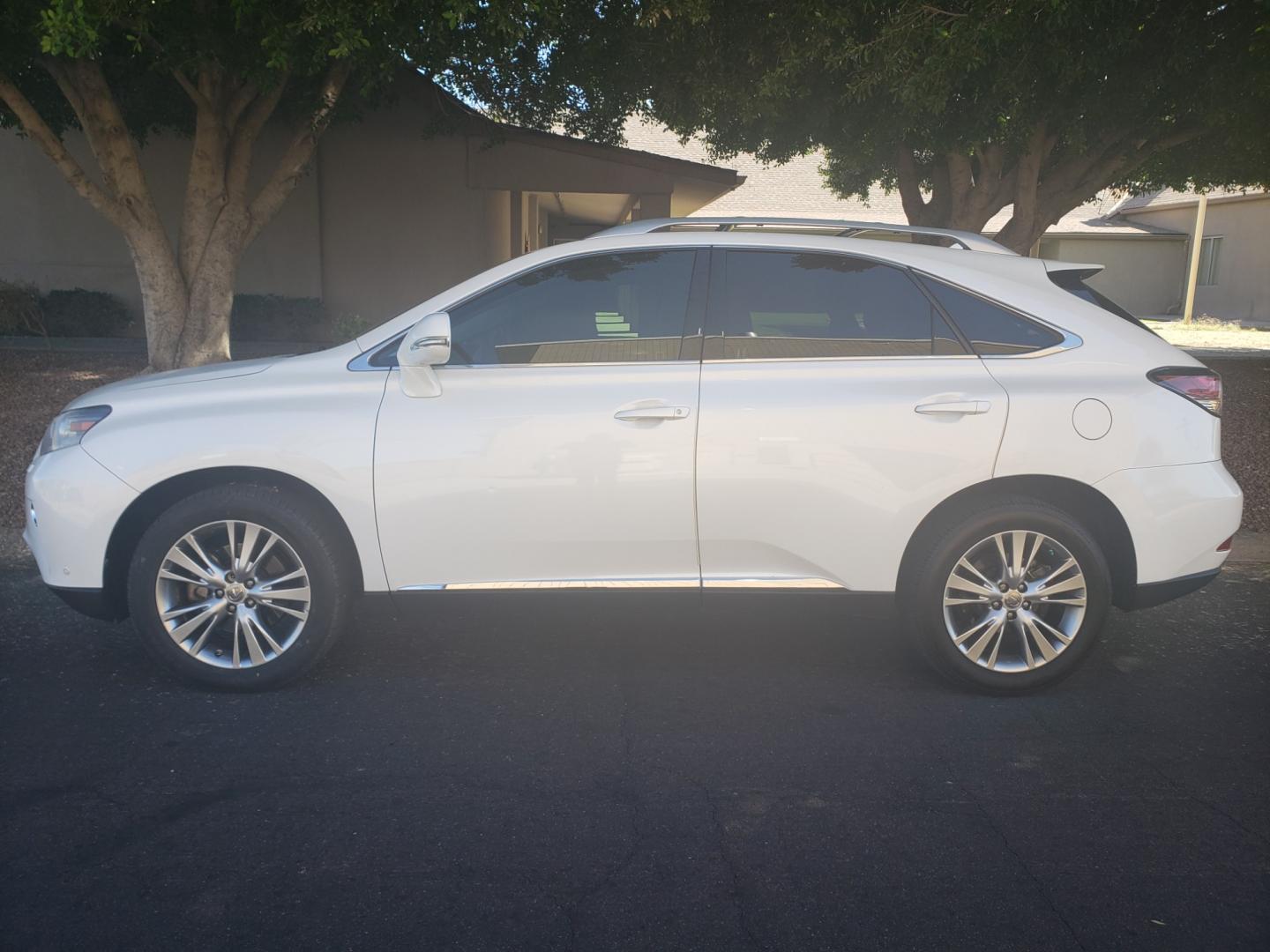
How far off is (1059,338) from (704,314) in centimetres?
148

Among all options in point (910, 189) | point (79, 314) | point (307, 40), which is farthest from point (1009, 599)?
point (79, 314)

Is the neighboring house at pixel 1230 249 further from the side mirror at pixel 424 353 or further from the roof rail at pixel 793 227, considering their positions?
the side mirror at pixel 424 353

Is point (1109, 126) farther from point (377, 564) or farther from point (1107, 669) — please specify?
point (377, 564)

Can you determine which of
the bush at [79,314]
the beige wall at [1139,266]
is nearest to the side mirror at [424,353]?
the bush at [79,314]

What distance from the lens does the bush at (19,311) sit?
54.7 ft

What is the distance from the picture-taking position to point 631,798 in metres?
3.67

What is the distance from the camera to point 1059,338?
14.9 feet

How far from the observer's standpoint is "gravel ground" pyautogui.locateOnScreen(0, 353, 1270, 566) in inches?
306

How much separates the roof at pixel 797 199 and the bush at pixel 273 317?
17.7m

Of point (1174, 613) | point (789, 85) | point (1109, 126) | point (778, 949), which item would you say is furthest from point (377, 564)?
point (1109, 126)

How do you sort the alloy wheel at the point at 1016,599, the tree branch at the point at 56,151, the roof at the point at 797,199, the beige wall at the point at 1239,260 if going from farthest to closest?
the roof at the point at 797,199
the beige wall at the point at 1239,260
the tree branch at the point at 56,151
the alloy wheel at the point at 1016,599

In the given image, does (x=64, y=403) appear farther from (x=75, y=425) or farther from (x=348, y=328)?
(x=75, y=425)

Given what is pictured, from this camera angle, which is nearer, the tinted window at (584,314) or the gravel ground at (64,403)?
the tinted window at (584,314)

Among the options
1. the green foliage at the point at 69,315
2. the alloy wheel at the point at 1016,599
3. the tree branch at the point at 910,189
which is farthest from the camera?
the green foliage at the point at 69,315
